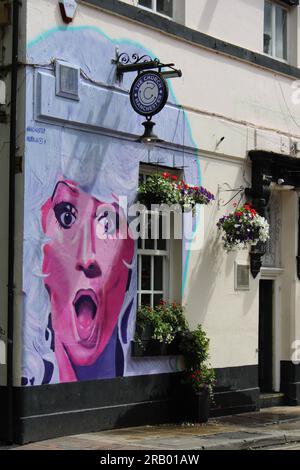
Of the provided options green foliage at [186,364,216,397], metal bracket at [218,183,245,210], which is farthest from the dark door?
green foliage at [186,364,216,397]

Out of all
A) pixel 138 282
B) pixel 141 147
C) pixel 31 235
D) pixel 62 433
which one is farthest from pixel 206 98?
pixel 62 433

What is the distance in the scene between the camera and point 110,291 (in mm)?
12336

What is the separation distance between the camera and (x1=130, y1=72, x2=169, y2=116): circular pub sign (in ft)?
39.2

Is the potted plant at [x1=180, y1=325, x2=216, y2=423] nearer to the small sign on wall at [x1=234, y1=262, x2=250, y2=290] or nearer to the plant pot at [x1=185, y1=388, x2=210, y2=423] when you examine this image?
the plant pot at [x1=185, y1=388, x2=210, y2=423]

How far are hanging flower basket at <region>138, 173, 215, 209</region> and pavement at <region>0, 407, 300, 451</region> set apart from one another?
3.25 metres

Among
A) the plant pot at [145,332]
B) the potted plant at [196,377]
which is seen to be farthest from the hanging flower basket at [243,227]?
the plant pot at [145,332]

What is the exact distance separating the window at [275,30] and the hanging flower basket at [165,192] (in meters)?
4.30

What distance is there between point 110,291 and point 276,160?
4621 millimetres

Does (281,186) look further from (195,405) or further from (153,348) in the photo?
(195,405)

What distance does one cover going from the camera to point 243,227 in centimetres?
1387

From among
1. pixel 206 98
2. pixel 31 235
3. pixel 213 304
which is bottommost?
pixel 213 304

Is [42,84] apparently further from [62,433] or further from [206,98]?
[62,433]

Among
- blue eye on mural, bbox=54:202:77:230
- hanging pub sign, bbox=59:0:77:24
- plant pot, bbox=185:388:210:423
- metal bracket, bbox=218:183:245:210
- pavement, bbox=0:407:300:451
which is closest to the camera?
pavement, bbox=0:407:300:451

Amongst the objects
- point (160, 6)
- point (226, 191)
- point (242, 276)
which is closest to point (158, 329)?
point (242, 276)
